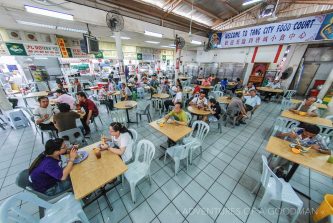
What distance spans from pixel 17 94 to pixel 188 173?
10812 millimetres

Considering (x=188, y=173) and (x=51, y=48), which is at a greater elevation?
(x=51, y=48)

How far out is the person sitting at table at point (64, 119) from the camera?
3.01m

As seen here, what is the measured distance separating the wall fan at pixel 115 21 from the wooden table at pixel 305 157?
605 centimetres

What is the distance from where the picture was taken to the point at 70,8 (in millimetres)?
3895

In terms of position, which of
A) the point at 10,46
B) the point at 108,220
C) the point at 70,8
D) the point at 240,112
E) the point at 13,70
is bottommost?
the point at 108,220

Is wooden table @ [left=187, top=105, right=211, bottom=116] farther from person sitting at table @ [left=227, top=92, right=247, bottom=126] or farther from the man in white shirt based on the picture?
the man in white shirt

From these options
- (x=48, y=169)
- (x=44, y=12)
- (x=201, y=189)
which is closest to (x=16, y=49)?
(x=44, y=12)

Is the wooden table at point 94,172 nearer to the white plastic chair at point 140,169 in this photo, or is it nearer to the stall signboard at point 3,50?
the white plastic chair at point 140,169

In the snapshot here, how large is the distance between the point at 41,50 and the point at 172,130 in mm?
11035

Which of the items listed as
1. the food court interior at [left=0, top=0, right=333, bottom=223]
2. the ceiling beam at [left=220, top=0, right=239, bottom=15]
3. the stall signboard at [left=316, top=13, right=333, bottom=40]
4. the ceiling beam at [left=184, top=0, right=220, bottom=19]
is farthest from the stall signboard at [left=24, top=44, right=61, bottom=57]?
the stall signboard at [left=316, top=13, right=333, bottom=40]

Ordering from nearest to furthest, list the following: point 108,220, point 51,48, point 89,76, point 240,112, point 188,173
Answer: point 108,220
point 188,173
point 240,112
point 51,48
point 89,76

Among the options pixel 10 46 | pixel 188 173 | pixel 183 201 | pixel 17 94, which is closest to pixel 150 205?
pixel 183 201

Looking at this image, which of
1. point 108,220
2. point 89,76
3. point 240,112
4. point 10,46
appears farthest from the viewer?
point 89,76

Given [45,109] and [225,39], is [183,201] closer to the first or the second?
[45,109]
